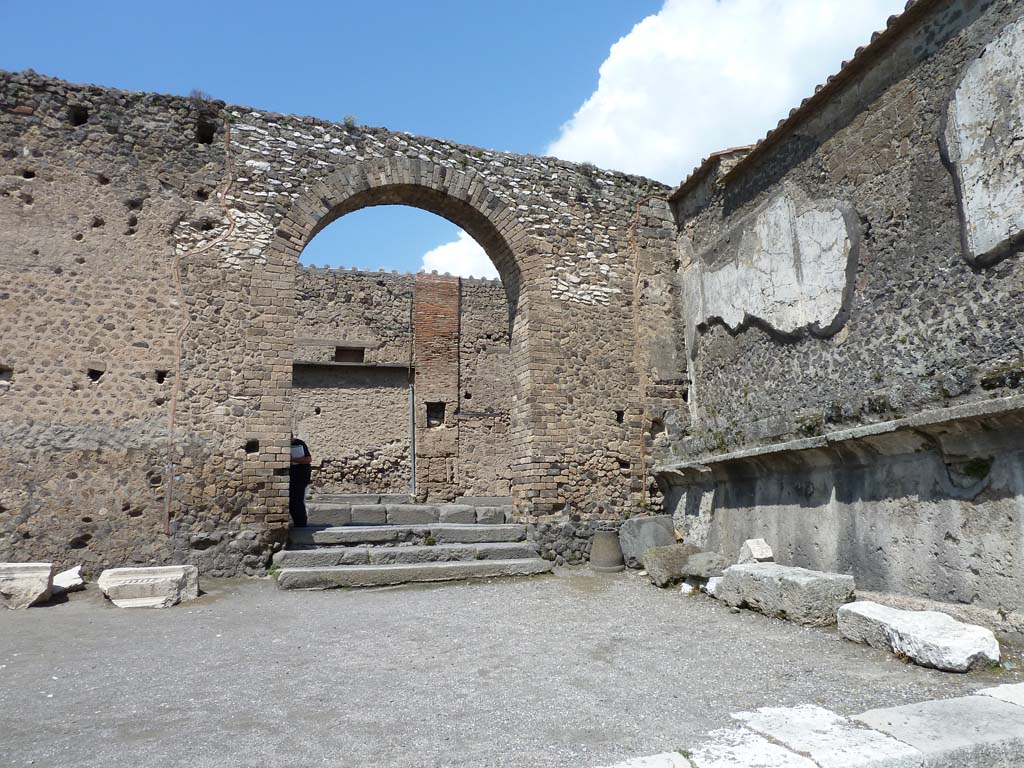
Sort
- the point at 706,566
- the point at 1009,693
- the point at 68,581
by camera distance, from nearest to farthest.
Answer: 1. the point at 1009,693
2. the point at 68,581
3. the point at 706,566

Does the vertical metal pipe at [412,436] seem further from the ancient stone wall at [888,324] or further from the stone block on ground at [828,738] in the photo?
the stone block on ground at [828,738]

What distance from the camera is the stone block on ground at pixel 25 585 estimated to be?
5.70 m

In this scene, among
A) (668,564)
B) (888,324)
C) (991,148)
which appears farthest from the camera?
(668,564)

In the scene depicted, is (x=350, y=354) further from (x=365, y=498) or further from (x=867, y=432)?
(x=867, y=432)

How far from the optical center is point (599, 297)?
9070 millimetres

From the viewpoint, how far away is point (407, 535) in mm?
7852

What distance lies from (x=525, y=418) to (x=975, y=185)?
502 centimetres

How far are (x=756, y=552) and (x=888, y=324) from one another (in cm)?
221

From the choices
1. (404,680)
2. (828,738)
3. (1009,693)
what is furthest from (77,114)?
(1009,693)

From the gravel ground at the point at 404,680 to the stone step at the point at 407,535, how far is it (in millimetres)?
1497

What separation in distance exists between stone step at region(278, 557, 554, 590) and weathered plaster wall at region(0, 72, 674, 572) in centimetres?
74

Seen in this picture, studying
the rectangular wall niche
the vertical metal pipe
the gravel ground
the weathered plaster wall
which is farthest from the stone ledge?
the rectangular wall niche

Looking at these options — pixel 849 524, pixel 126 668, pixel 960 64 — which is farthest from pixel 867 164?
pixel 126 668

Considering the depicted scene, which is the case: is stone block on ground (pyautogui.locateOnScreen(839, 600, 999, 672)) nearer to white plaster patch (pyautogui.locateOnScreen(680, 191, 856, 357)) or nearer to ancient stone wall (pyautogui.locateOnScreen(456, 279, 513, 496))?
white plaster patch (pyautogui.locateOnScreen(680, 191, 856, 357))
